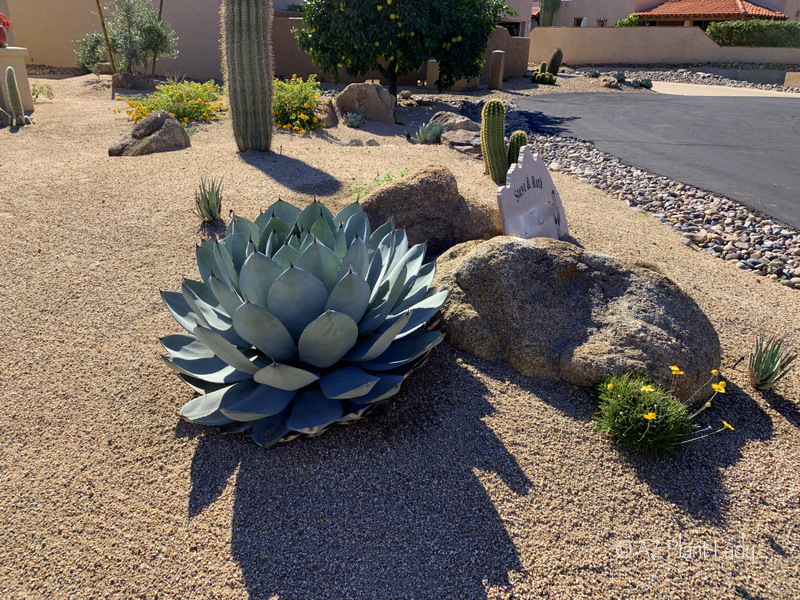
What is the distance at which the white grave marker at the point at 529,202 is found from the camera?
416 centimetres

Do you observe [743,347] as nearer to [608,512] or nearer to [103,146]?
[608,512]

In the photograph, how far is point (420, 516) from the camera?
7.48 ft

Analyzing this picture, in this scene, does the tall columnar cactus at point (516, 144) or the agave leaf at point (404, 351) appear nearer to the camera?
the agave leaf at point (404, 351)

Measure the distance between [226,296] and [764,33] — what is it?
35961 mm

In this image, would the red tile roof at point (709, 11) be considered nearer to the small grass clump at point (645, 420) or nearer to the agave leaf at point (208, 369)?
the small grass clump at point (645, 420)

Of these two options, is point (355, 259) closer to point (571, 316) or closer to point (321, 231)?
point (321, 231)

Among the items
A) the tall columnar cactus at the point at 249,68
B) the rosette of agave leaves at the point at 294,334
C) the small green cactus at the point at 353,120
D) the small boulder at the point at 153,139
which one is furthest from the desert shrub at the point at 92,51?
the rosette of agave leaves at the point at 294,334

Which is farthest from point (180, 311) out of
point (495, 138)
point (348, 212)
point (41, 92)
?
point (41, 92)

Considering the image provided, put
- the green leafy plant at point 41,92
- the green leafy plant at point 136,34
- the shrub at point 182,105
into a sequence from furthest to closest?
the green leafy plant at point 136,34 < the green leafy plant at point 41,92 < the shrub at point 182,105

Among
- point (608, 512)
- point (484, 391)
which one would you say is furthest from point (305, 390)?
point (608, 512)

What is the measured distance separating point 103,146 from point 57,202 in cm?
331

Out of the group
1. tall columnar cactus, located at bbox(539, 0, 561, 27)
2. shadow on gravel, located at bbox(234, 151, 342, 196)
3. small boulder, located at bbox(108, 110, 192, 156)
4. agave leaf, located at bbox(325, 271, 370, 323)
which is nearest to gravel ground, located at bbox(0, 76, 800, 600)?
agave leaf, located at bbox(325, 271, 370, 323)

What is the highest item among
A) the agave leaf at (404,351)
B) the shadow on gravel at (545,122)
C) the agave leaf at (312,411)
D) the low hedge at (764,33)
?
the low hedge at (764,33)

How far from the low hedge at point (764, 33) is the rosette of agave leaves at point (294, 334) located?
34.8 meters
